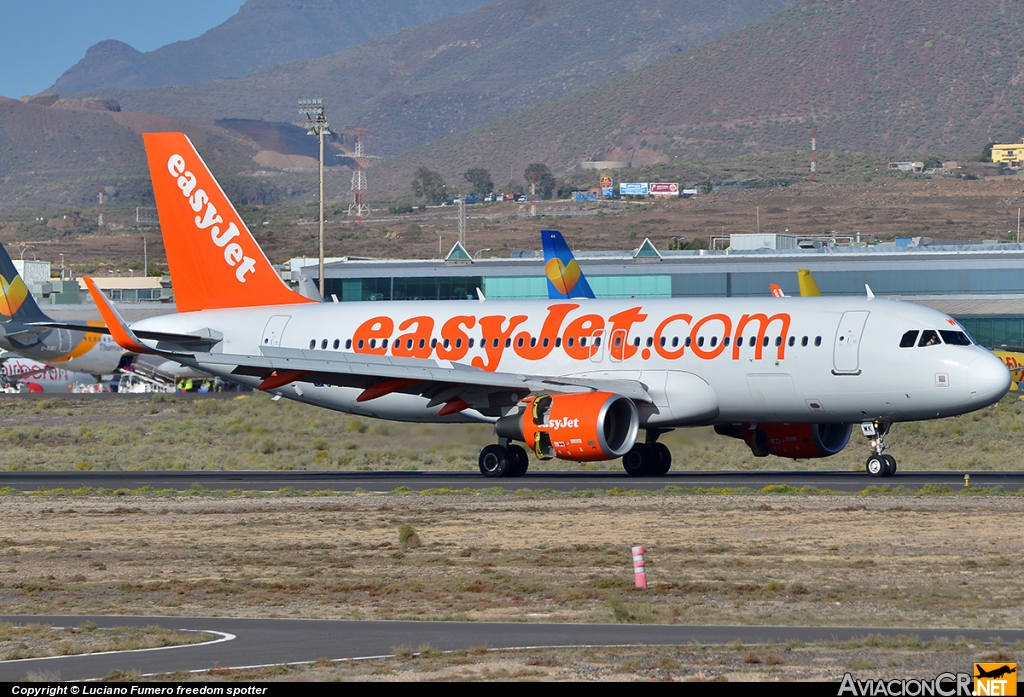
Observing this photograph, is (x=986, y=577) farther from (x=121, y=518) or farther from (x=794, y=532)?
(x=121, y=518)

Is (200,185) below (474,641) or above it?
above

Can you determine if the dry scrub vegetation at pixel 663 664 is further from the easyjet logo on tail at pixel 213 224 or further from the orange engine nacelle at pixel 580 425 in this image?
the easyjet logo on tail at pixel 213 224

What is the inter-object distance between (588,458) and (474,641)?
691 inches

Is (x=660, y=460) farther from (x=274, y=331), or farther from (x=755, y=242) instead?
(x=755, y=242)

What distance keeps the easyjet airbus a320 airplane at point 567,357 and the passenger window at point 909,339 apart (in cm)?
3

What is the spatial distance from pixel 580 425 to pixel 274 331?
11.8 m

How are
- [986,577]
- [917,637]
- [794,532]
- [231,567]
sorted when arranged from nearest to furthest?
1. [917,637]
2. [986,577]
3. [231,567]
4. [794,532]

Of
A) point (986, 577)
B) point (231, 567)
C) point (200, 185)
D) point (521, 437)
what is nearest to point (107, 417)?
point (200, 185)

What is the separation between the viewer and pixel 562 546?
77.4ft

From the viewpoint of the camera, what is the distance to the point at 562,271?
156ft

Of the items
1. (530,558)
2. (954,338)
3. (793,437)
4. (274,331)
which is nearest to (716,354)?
(793,437)

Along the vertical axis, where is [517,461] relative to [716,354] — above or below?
below

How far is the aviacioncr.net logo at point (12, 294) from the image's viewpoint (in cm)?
5363

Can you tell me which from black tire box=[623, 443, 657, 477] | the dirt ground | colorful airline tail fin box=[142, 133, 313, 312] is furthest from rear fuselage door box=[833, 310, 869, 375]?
colorful airline tail fin box=[142, 133, 313, 312]
